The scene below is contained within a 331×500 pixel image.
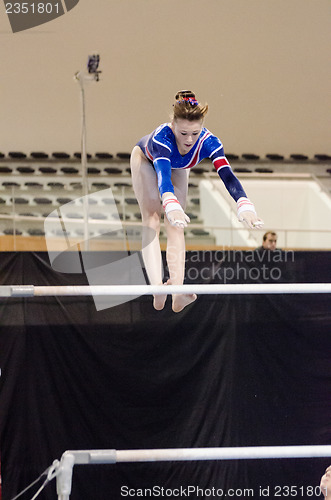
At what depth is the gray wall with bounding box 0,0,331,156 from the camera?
398 inches

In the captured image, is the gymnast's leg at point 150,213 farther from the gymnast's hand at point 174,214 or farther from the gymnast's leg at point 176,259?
the gymnast's hand at point 174,214

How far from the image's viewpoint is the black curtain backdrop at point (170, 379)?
4848 mm

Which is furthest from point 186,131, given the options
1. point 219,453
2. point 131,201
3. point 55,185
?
point 55,185

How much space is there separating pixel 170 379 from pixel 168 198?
2547mm

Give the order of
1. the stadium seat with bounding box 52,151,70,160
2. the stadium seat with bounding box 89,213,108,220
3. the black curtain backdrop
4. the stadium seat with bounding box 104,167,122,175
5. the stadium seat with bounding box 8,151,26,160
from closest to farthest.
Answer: the black curtain backdrop
the stadium seat with bounding box 89,213,108,220
the stadium seat with bounding box 104,167,122,175
the stadium seat with bounding box 8,151,26,160
the stadium seat with bounding box 52,151,70,160

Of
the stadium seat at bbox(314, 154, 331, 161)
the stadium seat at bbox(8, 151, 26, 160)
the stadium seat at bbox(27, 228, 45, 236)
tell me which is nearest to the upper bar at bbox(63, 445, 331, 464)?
the stadium seat at bbox(27, 228, 45, 236)

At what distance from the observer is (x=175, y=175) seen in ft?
10.7

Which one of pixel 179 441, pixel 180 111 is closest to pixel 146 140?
pixel 180 111

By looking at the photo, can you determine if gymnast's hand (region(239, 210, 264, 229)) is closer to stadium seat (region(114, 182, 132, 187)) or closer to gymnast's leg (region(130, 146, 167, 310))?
gymnast's leg (region(130, 146, 167, 310))

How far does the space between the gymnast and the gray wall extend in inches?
275

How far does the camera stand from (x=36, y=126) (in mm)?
10273

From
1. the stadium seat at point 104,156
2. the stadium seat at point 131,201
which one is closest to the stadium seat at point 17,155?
the stadium seat at point 104,156

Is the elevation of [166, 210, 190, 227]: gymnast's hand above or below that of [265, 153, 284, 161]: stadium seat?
below

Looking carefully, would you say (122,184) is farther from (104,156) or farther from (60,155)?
(60,155)
